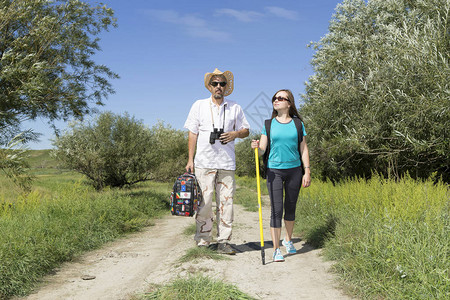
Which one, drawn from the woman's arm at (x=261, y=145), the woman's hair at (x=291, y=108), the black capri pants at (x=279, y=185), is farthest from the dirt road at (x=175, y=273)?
the woman's hair at (x=291, y=108)

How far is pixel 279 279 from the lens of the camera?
14.9 ft

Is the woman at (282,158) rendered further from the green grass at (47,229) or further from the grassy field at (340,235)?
the green grass at (47,229)

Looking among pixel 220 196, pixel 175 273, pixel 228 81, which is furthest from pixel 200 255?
pixel 228 81

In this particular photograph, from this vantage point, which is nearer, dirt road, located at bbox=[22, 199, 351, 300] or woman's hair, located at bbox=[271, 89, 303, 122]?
dirt road, located at bbox=[22, 199, 351, 300]

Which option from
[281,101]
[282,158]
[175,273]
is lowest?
[175,273]

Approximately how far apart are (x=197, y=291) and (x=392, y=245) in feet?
8.16

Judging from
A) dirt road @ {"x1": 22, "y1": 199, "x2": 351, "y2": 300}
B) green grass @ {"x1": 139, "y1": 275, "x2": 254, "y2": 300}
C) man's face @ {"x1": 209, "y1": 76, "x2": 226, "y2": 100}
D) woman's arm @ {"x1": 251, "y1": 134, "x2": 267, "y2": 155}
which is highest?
man's face @ {"x1": 209, "y1": 76, "x2": 226, "y2": 100}

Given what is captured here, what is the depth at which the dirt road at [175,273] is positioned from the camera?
13.9 feet

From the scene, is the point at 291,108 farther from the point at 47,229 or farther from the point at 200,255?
the point at 47,229

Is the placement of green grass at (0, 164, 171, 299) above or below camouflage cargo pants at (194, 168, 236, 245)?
below

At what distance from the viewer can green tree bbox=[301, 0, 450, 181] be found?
845cm

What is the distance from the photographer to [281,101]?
5395mm

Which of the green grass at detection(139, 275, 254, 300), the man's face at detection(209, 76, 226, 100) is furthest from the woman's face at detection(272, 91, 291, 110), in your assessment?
the green grass at detection(139, 275, 254, 300)

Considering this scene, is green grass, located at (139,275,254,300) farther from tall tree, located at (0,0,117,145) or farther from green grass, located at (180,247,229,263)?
tall tree, located at (0,0,117,145)
